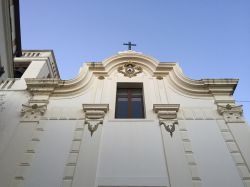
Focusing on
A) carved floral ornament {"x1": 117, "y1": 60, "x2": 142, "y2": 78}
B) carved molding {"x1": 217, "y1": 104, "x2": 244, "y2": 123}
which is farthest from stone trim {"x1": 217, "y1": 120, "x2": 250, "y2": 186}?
carved floral ornament {"x1": 117, "y1": 60, "x2": 142, "y2": 78}

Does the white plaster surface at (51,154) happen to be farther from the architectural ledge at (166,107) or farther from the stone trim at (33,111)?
the architectural ledge at (166,107)

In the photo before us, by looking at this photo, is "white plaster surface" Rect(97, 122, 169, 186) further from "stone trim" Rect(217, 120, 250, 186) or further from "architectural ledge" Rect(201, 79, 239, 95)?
"architectural ledge" Rect(201, 79, 239, 95)

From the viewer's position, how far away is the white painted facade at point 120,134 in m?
7.93

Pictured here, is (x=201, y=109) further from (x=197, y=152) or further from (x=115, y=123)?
(x=115, y=123)

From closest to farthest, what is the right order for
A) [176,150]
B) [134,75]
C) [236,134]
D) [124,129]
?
[176,150]
[236,134]
[124,129]
[134,75]

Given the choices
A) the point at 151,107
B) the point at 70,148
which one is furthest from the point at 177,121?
the point at 70,148

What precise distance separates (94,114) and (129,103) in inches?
76.9

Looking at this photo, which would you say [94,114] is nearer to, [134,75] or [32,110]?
[32,110]

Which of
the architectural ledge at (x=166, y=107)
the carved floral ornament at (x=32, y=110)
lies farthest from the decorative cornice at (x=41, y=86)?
the architectural ledge at (x=166, y=107)

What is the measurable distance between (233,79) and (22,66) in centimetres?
1611

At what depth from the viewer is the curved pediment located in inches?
454

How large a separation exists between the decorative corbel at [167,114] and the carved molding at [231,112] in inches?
69.6

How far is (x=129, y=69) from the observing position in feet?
42.6

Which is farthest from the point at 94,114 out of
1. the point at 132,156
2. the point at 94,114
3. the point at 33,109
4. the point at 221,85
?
the point at 221,85
